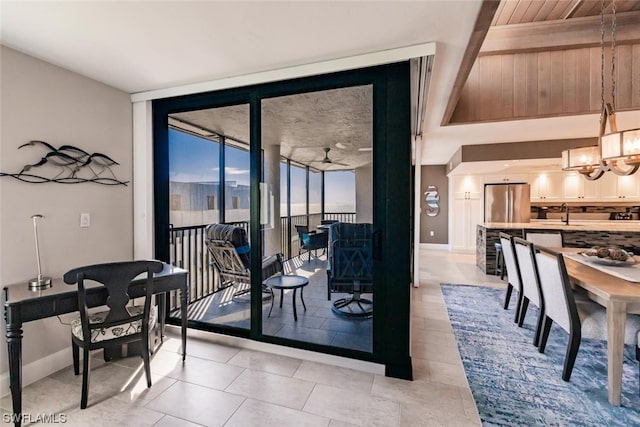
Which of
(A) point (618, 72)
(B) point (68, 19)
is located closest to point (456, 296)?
(A) point (618, 72)

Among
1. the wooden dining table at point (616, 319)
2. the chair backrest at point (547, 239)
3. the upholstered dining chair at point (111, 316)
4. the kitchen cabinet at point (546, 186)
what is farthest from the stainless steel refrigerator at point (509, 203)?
the upholstered dining chair at point (111, 316)

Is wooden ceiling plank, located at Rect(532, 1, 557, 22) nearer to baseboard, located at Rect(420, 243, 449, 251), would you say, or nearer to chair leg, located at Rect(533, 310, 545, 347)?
chair leg, located at Rect(533, 310, 545, 347)

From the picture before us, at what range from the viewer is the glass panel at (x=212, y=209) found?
3.46 meters

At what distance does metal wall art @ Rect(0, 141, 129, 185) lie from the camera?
2.21m

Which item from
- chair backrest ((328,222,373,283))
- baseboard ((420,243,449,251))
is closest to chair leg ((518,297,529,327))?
chair backrest ((328,222,373,283))

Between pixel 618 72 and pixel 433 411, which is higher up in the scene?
pixel 618 72

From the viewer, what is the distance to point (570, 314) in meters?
2.17

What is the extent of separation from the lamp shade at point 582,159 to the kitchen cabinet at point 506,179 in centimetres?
397

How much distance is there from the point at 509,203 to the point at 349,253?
18.2ft

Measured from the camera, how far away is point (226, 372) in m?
2.27

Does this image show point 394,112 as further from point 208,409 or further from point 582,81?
point 582,81

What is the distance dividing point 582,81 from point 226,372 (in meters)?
5.12

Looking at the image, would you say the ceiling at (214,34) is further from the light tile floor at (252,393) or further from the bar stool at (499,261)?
the bar stool at (499,261)

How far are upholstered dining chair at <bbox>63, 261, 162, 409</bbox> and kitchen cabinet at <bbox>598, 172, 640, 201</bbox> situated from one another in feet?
29.5
